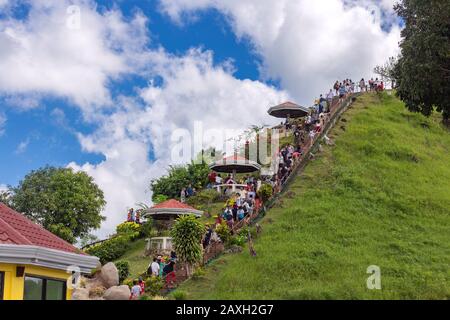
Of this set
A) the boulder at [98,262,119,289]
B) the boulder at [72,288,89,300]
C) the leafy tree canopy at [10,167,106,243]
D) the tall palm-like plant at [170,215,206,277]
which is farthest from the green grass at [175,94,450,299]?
the leafy tree canopy at [10,167,106,243]

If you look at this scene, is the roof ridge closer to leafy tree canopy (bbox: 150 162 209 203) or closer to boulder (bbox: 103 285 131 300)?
boulder (bbox: 103 285 131 300)

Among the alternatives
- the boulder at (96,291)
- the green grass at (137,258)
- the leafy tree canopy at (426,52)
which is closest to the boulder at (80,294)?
the boulder at (96,291)

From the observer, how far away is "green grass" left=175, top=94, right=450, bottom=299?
23812 millimetres

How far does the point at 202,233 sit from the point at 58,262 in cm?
1146

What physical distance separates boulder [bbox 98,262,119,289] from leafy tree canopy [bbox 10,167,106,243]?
2445 centimetres

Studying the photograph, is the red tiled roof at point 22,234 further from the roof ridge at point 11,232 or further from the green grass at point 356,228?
the green grass at point 356,228

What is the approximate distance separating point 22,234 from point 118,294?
760 centimetres

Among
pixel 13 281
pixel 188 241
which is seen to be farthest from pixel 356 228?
pixel 13 281

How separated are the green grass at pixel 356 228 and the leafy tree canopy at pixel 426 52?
6550 mm

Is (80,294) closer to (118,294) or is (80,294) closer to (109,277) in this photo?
(118,294)

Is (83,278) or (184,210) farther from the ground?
(184,210)
